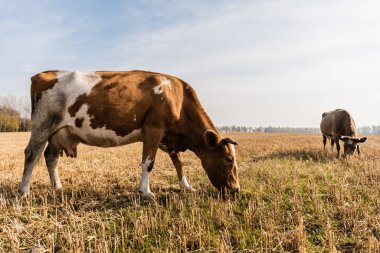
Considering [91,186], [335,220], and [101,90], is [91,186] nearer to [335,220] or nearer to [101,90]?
[101,90]

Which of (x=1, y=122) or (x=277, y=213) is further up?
(x=1, y=122)

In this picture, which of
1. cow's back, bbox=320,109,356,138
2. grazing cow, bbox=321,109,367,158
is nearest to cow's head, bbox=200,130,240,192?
grazing cow, bbox=321,109,367,158

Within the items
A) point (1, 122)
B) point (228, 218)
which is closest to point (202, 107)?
point (228, 218)

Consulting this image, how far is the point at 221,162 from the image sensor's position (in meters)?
6.09

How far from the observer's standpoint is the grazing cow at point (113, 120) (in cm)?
586

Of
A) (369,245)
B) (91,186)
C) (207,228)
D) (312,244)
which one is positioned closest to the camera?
(369,245)

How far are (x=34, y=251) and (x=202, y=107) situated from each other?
15.0ft

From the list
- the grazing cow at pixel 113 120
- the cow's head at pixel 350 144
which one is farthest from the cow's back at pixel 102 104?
the cow's head at pixel 350 144

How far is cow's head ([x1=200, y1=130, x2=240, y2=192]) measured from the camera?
19.7ft

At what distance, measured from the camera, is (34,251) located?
11.5 feet

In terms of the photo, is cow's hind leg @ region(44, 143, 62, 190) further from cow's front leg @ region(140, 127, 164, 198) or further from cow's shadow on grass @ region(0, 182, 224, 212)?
cow's front leg @ region(140, 127, 164, 198)

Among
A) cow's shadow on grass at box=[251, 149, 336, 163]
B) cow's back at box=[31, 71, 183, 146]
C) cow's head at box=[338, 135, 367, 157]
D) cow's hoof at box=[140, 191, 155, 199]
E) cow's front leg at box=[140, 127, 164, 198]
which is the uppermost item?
cow's back at box=[31, 71, 183, 146]

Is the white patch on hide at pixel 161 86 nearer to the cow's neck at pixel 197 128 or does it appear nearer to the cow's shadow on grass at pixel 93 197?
the cow's neck at pixel 197 128

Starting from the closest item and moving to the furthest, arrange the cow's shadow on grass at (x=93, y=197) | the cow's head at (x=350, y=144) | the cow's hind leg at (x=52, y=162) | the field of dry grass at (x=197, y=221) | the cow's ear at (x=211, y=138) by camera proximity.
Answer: the field of dry grass at (x=197, y=221)
the cow's shadow on grass at (x=93, y=197)
the cow's ear at (x=211, y=138)
the cow's hind leg at (x=52, y=162)
the cow's head at (x=350, y=144)
